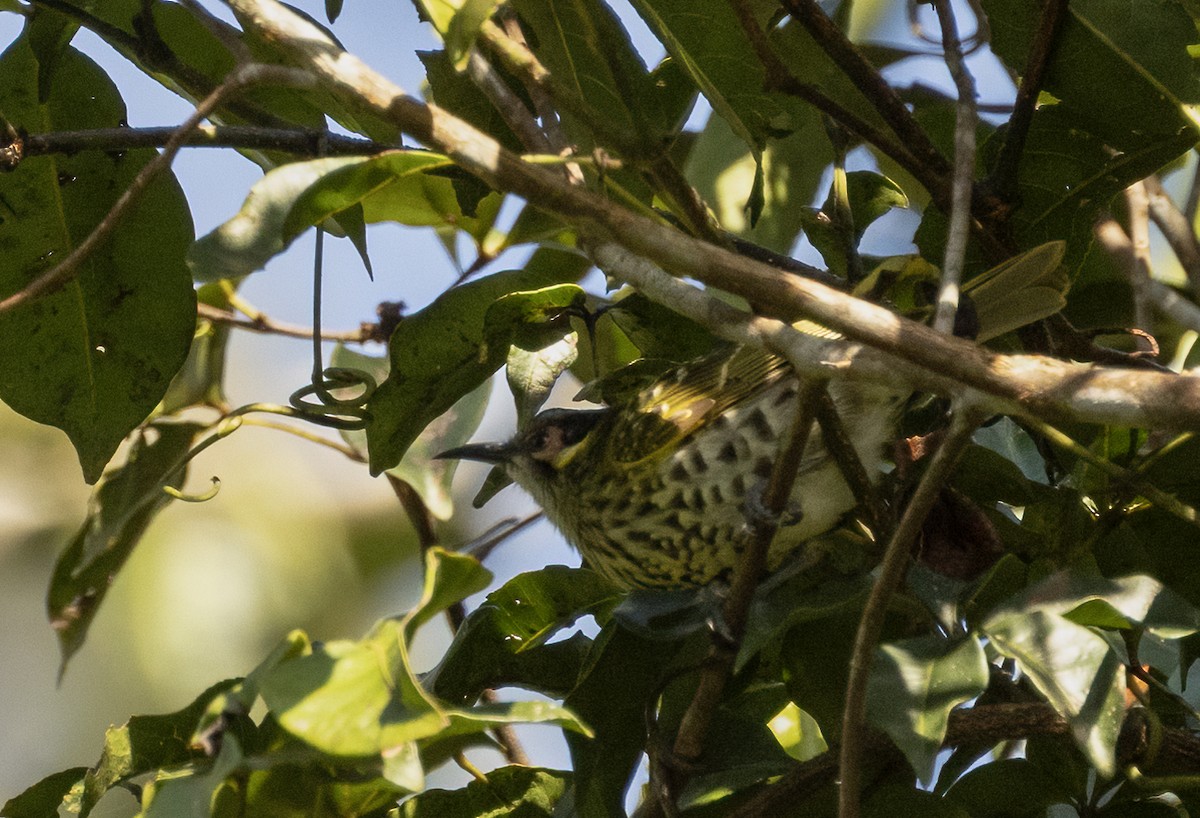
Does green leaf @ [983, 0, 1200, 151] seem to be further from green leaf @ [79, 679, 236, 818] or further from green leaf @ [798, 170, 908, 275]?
green leaf @ [79, 679, 236, 818]

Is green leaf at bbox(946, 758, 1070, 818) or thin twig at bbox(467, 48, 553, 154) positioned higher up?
thin twig at bbox(467, 48, 553, 154)

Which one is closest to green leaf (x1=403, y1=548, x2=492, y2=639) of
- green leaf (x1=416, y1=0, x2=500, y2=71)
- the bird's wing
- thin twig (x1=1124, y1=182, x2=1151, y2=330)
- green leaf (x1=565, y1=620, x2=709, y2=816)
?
green leaf (x1=416, y1=0, x2=500, y2=71)

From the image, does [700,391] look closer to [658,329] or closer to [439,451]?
[658,329]

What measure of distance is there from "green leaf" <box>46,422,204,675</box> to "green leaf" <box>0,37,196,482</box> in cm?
16

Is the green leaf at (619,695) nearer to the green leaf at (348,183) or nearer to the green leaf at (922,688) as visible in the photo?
the green leaf at (922,688)

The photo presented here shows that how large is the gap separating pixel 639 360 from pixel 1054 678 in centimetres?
99

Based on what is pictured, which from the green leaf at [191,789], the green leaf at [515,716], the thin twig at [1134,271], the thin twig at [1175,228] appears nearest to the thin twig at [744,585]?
the green leaf at [515,716]

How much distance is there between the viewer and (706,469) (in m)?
2.30

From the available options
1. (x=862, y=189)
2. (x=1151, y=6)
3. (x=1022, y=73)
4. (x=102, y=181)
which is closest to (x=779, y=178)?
(x=862, y=189)

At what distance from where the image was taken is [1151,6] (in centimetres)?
169

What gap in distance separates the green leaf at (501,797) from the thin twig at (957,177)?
0.80m

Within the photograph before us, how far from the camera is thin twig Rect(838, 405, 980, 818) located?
4.08 ft

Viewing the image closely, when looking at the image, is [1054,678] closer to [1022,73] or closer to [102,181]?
[1022,73]

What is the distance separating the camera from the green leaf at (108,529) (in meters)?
2.11
